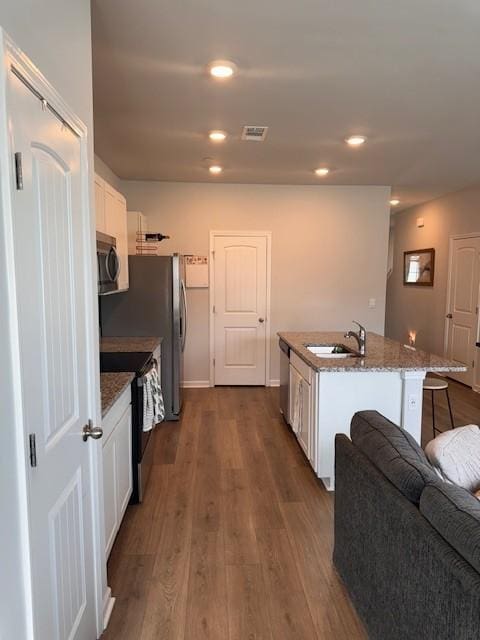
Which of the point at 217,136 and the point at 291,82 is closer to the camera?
the point at 291,82

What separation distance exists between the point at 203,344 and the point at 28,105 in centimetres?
464

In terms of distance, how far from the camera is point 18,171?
42.1 inches

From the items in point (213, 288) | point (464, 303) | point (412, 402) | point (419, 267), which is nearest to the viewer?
point (412, 402)

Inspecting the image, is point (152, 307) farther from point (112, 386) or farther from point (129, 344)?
point (112, 386)

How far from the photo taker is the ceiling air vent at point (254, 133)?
11.3ft

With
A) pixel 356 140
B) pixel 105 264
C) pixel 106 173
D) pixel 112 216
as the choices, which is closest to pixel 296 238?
pixel 356 140

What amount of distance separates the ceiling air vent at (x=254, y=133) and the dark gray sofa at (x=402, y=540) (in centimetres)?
243

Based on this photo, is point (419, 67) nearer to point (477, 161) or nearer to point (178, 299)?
point (477, 161)

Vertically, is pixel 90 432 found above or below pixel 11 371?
below

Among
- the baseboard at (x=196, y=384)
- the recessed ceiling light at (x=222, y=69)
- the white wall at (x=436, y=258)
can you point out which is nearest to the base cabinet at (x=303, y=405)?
the baseboard at (x=196, y=384)

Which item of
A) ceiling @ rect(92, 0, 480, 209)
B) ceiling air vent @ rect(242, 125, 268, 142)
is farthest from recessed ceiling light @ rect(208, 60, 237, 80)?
ceiling air vent @ rect(242, 125, 268, 142)

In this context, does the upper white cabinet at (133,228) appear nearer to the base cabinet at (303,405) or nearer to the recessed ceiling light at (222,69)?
the base cabinet at (303,405)

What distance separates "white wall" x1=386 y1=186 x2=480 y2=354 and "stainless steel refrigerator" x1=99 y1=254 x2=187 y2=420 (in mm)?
4077

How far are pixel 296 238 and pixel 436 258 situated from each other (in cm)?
249
